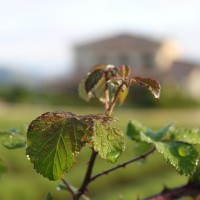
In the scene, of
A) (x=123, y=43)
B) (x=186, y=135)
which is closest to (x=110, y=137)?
(x=186, y=135)

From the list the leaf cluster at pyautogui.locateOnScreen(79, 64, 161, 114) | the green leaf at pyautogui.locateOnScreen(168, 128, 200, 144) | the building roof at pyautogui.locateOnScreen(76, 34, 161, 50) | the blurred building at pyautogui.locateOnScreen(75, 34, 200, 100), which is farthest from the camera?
the building roof at pyautogui.locateOnScreen(76, 34, 161, 50)

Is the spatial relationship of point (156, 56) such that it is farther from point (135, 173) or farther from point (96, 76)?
point (96, 76)

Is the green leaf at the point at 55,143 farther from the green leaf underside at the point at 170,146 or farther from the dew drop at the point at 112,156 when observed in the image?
the green leaf underside at the point at 170,146

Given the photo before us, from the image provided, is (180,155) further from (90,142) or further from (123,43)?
(123,43)

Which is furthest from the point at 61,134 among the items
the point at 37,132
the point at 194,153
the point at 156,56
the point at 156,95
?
the point at 156,56

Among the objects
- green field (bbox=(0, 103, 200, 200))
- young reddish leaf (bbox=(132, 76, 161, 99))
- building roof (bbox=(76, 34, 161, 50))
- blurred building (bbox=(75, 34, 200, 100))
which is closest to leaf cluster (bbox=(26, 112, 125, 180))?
young reddish leaf (bbox=(132, 76, 161, 99))

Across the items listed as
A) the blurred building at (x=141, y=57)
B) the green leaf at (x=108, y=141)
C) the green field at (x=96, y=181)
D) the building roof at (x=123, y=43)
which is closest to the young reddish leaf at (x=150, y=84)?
the green leaf at (x=108, y=141)

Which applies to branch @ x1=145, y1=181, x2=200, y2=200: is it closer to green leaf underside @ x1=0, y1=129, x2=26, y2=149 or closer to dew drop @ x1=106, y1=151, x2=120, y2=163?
dew drop @ x1=106, y1=151, x2=120, y2=163
